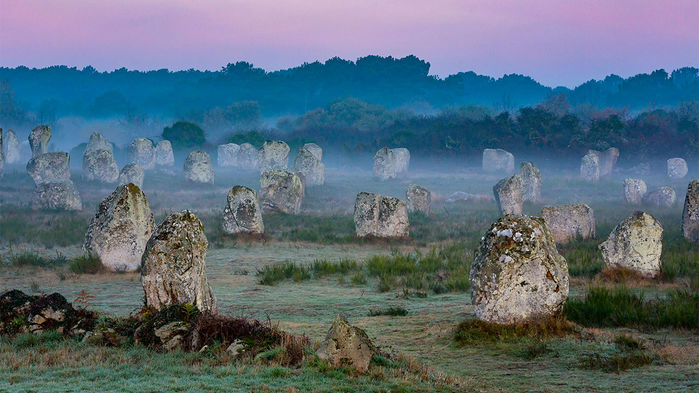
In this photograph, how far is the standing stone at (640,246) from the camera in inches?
627

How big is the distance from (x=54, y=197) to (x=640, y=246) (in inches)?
1077

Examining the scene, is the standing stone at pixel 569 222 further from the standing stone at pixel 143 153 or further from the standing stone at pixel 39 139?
the standing stone at pixel 143 153

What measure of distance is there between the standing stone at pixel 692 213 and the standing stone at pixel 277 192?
767 inches

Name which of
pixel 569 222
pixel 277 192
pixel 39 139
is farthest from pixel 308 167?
pixel 569 222

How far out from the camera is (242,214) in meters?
26.4

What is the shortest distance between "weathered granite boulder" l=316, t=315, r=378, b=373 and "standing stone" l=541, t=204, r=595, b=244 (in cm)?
1780

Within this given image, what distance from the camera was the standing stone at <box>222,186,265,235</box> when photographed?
26281mm

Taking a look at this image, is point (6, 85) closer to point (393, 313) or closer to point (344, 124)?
point (344, 124)

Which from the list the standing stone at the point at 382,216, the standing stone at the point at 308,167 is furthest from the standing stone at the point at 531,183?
the standing stone at the point at 382,216

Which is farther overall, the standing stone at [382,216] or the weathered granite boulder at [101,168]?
the weathered granite boulder at [101,168]

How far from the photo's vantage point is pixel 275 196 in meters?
35.3

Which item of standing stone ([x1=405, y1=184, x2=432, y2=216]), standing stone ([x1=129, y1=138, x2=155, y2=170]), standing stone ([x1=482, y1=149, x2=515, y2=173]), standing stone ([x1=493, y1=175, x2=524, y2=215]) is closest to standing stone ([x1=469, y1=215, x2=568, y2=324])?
standing stone ([x1=493, y1=175, x2=524, y2=215])

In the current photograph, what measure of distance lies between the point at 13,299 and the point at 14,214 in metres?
23.5

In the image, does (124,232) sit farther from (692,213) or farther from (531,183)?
(531,183)
